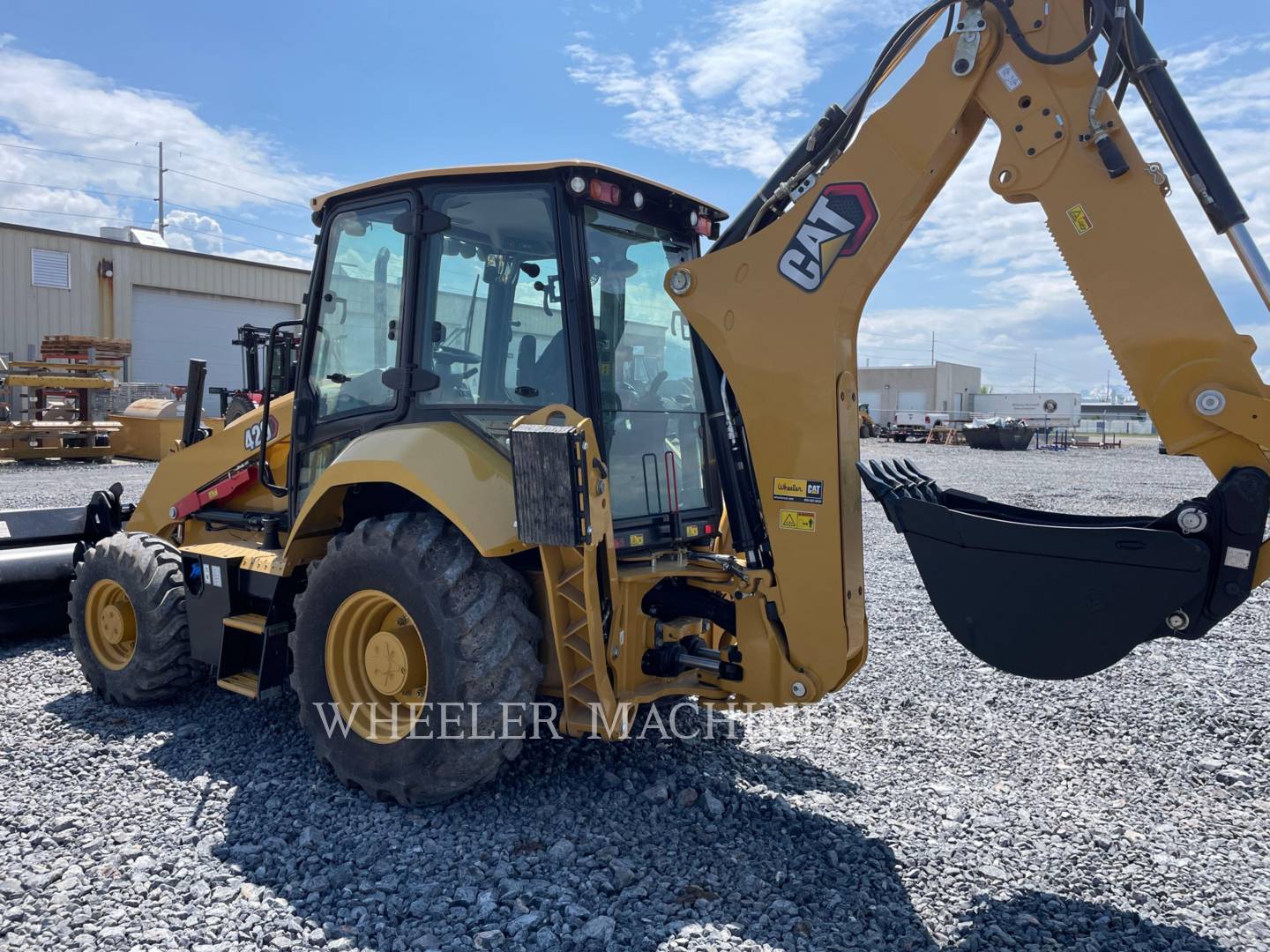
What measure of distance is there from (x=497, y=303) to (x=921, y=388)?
206ft

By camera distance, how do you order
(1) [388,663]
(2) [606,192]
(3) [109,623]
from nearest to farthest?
(2) [606,192], (1) [388,663], (3) [109,623]

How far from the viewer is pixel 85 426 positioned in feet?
61.8

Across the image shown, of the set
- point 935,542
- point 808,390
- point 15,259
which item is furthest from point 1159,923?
point 15,259

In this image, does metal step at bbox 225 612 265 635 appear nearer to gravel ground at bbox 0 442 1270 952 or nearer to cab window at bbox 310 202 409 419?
gravel ground at bbox 0 442 1270 952

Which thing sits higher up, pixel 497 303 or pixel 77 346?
pixel 77 346

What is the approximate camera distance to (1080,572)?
302cm

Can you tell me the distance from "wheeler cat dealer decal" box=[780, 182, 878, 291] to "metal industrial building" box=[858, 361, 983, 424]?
5552cm

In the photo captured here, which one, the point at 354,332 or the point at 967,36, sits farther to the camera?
the point at 354,332

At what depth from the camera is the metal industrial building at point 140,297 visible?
929 inches

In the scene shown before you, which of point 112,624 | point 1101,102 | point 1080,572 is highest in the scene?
point 1101,102

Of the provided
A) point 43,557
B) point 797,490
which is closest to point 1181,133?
point 797,490

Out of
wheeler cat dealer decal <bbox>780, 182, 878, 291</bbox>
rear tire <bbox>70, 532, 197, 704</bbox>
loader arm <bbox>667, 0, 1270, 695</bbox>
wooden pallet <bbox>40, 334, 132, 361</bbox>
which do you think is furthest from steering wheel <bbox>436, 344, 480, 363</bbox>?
wooden pallet <bbox>40, 334, 132, 361</bbox>

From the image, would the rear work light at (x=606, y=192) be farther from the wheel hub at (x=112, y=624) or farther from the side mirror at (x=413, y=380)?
the wheel hub at (x=112, y=624)

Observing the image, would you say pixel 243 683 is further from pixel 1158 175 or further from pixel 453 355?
pixel 1158 175
